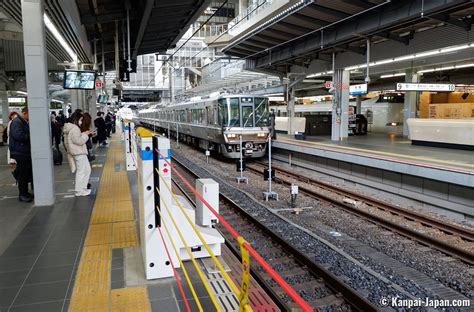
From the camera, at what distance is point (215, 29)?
45844 millimetres

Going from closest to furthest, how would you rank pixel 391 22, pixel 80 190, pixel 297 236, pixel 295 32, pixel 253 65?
pixel 297 236, pixel 80 190, pixel 391 22, pixel 295 32, pixel 253 65

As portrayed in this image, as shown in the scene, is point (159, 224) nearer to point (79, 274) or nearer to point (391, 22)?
point (79, 274)

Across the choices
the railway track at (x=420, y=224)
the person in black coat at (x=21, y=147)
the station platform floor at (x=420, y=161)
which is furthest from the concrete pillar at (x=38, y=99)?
the station platform floor at (x=420, y=161)

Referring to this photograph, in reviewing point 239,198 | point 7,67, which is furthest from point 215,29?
point 239,198

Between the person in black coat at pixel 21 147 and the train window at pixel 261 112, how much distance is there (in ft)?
28.9

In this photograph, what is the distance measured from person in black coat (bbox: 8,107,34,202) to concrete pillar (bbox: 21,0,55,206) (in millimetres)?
410

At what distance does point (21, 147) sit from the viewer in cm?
688

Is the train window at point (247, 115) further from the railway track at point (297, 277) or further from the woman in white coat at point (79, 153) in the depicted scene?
the railway track at point (297, 277)

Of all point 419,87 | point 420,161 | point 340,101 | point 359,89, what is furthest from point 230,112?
point 420,161

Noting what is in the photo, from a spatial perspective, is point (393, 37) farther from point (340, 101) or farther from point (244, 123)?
point (244, 123)

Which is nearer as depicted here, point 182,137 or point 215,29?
point 182,137

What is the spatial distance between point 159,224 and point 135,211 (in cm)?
260

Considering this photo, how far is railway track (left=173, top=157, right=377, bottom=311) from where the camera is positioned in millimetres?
3881

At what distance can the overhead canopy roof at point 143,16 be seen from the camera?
1189 cm
